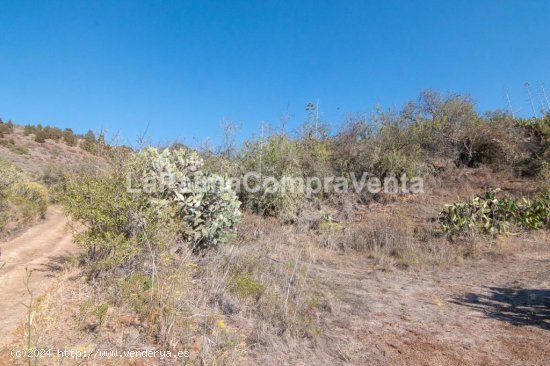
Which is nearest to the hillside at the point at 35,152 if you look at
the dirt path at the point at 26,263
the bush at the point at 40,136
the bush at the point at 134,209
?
the bush at the point at 40,136

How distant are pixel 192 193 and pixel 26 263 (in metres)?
2.87

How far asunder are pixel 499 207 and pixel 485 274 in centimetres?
344

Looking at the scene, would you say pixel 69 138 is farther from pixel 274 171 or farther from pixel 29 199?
pixel 274 171

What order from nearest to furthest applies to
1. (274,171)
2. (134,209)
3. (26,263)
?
(134,209)
(26,263)
(274,171)

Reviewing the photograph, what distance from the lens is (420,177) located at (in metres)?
13.6

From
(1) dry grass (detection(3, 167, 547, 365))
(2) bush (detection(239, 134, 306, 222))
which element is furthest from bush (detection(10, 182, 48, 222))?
(1) dry grass (detection(3, 167, 547, 365))

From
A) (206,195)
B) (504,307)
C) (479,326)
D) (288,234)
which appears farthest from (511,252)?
(206,195)

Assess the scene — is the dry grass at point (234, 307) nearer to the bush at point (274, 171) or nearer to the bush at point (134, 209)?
the bush at point (134, 209)

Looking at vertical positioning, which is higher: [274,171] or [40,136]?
[40,136]

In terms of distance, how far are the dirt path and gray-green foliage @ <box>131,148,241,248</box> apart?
164 cm

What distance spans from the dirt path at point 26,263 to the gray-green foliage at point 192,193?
1636 mm

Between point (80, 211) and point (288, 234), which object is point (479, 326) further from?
point (288, 234)

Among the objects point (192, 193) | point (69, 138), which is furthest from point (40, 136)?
point (192, 193)

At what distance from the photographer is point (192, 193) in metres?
6.41
